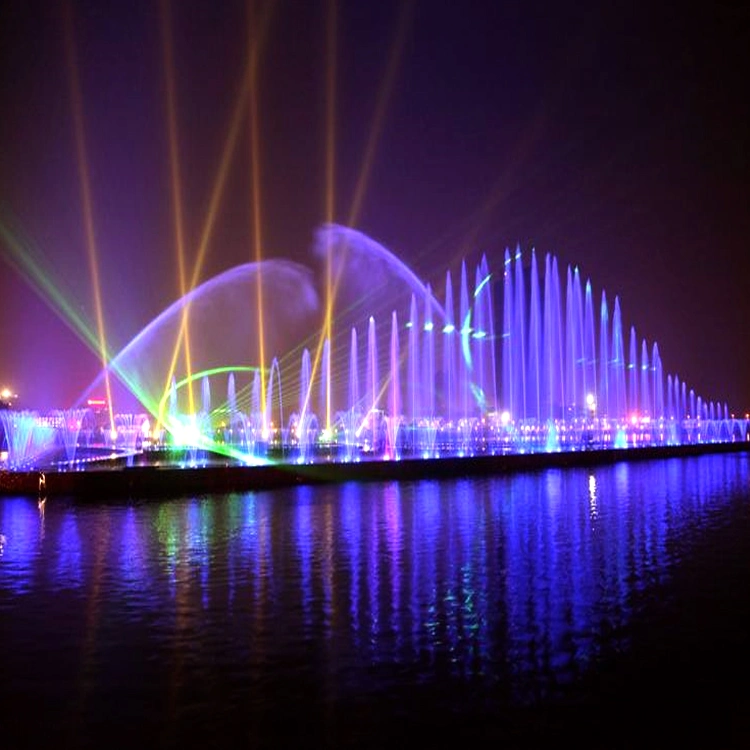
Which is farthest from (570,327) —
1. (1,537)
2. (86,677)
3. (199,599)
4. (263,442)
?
(86,677)

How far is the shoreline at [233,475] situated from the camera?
65.2 feet

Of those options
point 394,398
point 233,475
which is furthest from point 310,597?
point 394,398

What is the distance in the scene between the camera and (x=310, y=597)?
8.90 m

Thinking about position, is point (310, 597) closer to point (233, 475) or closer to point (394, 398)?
point (233, 475)

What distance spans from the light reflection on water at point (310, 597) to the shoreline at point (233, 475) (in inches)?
103

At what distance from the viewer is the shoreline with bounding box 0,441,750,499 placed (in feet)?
65.2

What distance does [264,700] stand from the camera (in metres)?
5.78

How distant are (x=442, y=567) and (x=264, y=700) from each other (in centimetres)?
502

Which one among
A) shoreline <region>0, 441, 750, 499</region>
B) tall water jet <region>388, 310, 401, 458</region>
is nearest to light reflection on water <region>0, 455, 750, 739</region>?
shoreline <region>0, 441, 750, 499</region>

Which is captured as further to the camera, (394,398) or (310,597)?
(394,398)

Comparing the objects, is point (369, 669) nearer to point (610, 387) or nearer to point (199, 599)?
point (199, 599)

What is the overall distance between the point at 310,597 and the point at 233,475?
1285cm

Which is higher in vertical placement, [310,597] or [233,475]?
[233,475]

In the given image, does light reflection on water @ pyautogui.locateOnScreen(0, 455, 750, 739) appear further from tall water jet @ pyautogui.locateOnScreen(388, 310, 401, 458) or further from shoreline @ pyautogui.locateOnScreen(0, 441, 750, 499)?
tall water jet @ pyautogui.locateOnScreen(388, 310, 401, 458)
